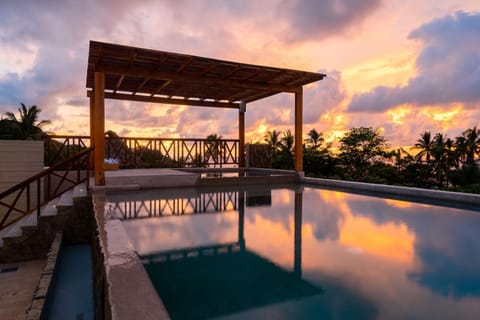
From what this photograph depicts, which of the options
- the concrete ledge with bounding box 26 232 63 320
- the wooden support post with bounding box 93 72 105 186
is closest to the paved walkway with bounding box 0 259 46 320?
the concrete ledge with bounding box 26 232 63 320

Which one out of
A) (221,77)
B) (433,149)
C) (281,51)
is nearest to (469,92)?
(281,51)

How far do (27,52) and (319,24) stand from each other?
8.29 meters

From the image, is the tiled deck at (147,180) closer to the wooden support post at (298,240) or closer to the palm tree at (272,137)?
the wooden support post at (298,240)

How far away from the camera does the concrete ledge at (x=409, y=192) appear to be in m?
5.49

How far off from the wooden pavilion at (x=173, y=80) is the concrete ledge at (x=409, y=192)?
4.60ft

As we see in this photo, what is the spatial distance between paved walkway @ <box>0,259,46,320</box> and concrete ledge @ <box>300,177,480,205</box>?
21.5 ft

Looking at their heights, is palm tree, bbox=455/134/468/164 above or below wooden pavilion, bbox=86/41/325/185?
below

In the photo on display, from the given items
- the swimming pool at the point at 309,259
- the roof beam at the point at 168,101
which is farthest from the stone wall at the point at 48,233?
the roof beam at the point at 168,101

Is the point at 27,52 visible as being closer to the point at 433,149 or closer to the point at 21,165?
the point at 21,165

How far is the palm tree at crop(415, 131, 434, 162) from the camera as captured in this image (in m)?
32.2

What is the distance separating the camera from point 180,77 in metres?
7.43

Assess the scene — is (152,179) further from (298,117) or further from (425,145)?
(425,145)

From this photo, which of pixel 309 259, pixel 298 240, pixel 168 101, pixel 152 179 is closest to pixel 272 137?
pixel 168 101

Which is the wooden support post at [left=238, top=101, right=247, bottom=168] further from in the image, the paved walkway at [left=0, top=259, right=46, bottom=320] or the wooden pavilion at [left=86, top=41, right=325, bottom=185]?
the paved walkway at [left=0, top=259, right=46, bottom=320]
